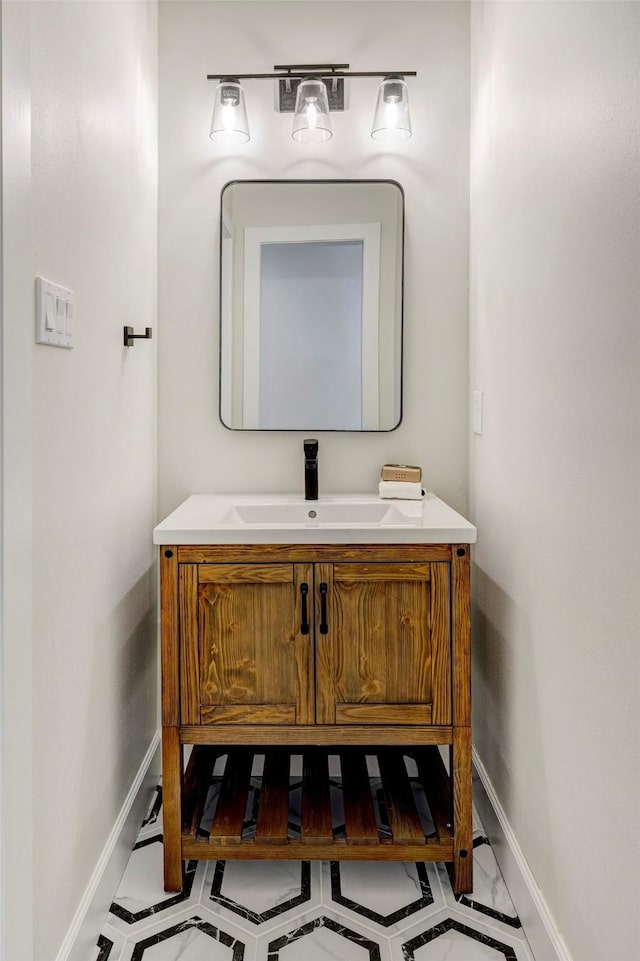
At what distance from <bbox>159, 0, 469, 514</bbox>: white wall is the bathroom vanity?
1.94ft

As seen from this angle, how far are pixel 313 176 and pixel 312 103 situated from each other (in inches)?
8.2

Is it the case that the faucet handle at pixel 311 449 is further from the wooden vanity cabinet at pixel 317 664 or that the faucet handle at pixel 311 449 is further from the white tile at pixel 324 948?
the white tile at pixel 324 948

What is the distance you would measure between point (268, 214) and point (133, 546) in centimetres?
106

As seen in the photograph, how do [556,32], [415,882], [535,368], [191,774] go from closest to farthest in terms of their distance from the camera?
[556,32] → [535,368] → [415,882] → [191,774]

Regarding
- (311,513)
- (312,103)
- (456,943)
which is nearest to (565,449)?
(311,513)

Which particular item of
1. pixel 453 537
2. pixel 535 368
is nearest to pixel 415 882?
pixel 453 537

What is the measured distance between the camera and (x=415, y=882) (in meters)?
1.70

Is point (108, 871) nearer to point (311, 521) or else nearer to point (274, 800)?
point (274, 800)

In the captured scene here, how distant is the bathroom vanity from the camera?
162 centimetres

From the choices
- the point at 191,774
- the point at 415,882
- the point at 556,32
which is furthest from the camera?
the point at 191,774

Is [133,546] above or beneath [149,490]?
beneath

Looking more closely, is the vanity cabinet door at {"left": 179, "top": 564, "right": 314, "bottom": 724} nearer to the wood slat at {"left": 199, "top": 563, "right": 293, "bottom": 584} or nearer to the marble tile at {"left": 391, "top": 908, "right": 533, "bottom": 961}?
the wood slat at {"left": 199, "top": 563, "right": 293, "bottom": 584}

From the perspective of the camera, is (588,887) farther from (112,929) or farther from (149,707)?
(149,707)

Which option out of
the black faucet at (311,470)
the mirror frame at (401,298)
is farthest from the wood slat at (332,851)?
the mirror frame at (401,298)
